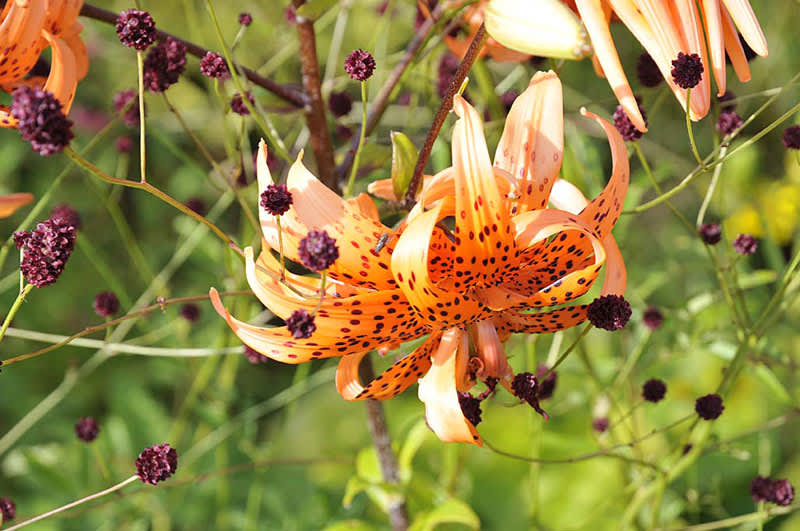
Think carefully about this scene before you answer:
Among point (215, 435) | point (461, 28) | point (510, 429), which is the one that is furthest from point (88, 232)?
point (461, 28)

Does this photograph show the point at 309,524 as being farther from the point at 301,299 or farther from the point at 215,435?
the point at 301,299

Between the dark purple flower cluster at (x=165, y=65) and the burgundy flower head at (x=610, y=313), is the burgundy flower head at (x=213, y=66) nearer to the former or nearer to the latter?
the dark purple flower cluster at (x=165, y=65)

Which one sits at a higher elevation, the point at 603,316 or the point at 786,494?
the point at 603,316

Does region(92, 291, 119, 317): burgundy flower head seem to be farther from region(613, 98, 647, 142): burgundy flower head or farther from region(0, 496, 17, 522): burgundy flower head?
region(613, 98, 647, 142): burgundy flower head

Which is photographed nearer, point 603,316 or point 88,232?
point 603,316

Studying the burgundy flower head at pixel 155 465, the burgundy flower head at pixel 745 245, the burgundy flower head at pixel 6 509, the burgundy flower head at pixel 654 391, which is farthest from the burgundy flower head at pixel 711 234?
the burgundy flower head at pixel 6 509

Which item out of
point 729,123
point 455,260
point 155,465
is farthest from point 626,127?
point 155,465

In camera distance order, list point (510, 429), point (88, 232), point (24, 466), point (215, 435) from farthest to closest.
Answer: point (88, 232), point (510, 429), point (24, 466), point (215, 435)

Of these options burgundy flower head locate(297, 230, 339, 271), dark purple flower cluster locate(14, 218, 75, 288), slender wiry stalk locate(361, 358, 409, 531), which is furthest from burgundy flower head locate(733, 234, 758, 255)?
dark purple flower cluster locate(14, 218, 75, 288)
